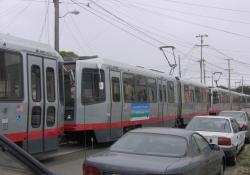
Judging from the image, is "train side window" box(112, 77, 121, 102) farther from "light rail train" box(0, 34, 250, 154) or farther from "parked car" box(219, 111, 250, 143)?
"parked car" box(219, 111, 250, 143)

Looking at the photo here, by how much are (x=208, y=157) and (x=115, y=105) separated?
10703 mm

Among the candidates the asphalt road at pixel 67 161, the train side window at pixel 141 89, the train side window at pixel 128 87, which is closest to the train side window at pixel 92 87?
the asphalt road at pixel 67 161

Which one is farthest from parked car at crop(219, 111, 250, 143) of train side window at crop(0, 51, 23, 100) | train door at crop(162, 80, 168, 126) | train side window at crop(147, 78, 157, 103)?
train side window at crop(0, 51, 23, 100)

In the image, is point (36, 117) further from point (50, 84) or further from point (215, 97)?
point (215, 97)

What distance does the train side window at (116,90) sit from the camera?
20641 millimetres

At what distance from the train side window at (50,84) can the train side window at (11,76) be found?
147 cm

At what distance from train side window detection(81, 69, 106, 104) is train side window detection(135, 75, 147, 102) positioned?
3747 millimetres

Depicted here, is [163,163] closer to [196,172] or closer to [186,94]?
[196,172]

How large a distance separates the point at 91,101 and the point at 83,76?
0.96 meters

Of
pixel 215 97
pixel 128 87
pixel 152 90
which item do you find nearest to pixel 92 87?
pixel 128 87

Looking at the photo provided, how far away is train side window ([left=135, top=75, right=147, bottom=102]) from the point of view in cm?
2331

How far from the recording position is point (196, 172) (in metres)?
8.71

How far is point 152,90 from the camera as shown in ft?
84.0

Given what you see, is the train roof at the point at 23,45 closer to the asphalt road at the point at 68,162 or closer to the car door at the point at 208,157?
the asphalt road at the point at 68,162
